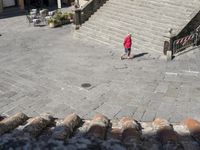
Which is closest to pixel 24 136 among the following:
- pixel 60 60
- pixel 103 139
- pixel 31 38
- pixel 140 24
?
pixel 103 139

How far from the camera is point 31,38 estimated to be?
21922 mm

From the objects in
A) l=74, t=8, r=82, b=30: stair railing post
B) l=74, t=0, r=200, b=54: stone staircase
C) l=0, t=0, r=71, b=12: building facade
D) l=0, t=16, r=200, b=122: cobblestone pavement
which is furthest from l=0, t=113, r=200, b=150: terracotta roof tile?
l=0, t=0, r=71, b=12: building facade

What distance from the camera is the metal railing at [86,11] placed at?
21.9 meters

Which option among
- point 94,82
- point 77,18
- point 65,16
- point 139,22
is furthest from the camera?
point 65,16

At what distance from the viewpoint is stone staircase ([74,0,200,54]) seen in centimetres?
1872

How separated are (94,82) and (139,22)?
6.79m

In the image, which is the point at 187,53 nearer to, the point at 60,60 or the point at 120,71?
the point at 120,71

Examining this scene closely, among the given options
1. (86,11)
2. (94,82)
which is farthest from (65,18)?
(94,82)

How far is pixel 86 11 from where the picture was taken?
2236cm

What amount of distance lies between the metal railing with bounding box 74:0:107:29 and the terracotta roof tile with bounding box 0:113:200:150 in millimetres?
16244

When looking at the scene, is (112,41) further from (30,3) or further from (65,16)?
(30,3)

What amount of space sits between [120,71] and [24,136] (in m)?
11.0

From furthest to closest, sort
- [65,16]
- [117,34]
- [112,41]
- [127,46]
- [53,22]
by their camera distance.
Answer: [65,16] < [53,22] < [117,34] < [112,41] < [127,46]

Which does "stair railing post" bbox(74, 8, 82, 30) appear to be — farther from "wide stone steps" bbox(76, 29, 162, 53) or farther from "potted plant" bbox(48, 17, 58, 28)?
"potted plant" bbox(48, 17, 58, 28)
